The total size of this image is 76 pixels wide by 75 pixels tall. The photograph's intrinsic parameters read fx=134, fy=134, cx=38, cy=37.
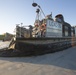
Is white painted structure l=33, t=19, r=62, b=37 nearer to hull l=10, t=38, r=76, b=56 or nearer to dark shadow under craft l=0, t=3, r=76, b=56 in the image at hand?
dark shadow under craft l=0, t=3, r=76, b=56

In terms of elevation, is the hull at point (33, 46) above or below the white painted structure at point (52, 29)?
below

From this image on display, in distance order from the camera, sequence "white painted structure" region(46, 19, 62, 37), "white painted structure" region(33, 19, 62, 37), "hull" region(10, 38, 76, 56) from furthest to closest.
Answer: "white painted structure" region(46, 19, 62, 37) < "white painted structure" region(33, 19, 62, 37) < "hull" region(10, 38, 76, 56)

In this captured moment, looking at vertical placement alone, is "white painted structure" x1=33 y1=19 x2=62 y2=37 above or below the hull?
above

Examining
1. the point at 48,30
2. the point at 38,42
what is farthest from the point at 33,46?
the point at 48,30

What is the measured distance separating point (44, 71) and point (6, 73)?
1415mm

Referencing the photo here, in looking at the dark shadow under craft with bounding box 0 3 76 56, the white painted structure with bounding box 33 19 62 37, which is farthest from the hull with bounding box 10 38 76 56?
the white painted structure with bounding box 33 19 62 37

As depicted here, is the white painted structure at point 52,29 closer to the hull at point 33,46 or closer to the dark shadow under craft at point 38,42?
the dark shadow under craft at point 38,42

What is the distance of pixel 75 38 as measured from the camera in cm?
1590

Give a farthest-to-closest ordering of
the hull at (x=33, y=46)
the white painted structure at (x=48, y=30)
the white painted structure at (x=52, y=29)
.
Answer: the white painted structure at (x=52, y=29)
the white painted structure at (x=48, y=30)
the hull at (x=33, y=46)

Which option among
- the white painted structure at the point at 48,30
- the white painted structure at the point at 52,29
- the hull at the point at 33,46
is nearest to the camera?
the hull at the point at 33,46

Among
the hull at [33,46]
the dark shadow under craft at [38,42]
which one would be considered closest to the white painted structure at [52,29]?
the dark shadow under craft at [38,42]

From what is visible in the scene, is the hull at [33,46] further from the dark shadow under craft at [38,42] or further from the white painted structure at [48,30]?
the white painted structure at [48,30]

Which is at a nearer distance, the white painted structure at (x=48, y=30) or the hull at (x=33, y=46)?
the hull at (x=33, y=46)

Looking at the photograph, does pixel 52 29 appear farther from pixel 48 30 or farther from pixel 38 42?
pixel 38 42
